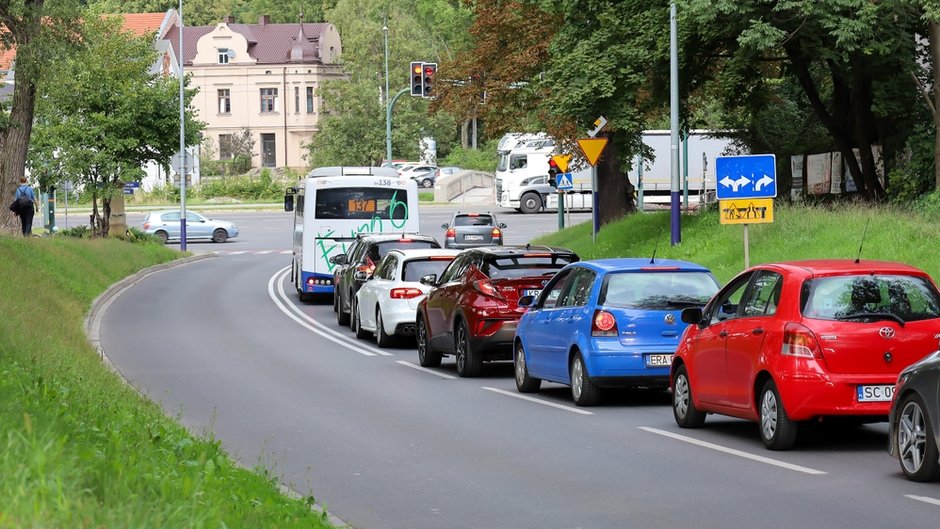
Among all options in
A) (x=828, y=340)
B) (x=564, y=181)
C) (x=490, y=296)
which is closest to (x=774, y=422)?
(x=828, y=340)

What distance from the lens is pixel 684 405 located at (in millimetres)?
14258

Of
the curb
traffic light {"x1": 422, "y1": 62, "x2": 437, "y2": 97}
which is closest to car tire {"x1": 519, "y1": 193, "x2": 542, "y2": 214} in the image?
the curb

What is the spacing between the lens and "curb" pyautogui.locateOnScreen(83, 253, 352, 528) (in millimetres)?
9923

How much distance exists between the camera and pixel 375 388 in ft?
61.4

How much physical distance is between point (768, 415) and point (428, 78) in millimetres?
35956

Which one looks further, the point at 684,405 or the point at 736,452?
the point at 684,405

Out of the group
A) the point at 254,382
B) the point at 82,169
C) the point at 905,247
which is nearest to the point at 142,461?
the point at 254,382

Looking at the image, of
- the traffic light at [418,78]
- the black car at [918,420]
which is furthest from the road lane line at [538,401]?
the traffic light at [418,78]

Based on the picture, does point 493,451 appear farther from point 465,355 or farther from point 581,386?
point 465,355

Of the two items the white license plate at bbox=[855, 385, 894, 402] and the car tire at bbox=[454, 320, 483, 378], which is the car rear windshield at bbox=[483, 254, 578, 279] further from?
the white license plate at bbox=[855, 385, 894, 402]

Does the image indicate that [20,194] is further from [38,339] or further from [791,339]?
[791,339]

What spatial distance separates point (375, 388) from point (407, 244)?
1148cm

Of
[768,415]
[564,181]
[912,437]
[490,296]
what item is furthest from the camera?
[564,181]

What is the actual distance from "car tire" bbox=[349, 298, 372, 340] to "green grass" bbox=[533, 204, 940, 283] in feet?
20.5
